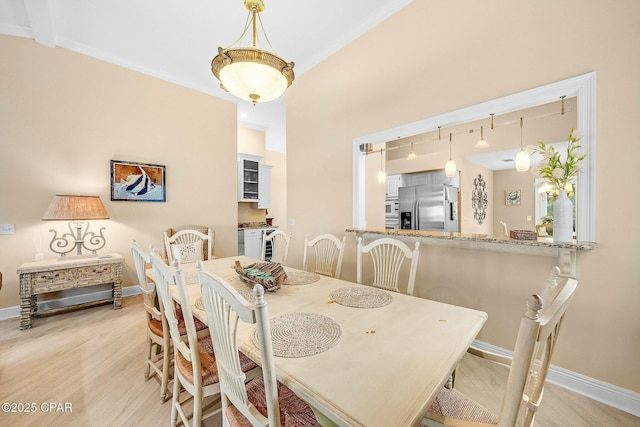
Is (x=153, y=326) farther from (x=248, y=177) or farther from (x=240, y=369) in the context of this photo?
(x=248, y=177)

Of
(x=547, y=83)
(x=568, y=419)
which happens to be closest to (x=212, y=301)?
(x=568, y=419)

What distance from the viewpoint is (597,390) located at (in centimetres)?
166

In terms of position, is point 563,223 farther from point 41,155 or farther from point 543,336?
point 41,155

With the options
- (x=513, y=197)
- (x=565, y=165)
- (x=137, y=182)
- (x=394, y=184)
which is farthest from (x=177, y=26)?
(x=513, y=197)

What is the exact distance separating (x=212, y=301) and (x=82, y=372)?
1.98 metres

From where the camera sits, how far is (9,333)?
2541mm

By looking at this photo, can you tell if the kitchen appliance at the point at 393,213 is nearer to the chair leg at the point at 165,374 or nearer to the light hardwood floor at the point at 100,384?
the light hardwood floor at the point at 100,384

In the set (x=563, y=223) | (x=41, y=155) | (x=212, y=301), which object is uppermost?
(x=41, y=155)

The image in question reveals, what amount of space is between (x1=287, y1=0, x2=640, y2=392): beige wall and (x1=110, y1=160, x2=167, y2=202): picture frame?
2.60 meters

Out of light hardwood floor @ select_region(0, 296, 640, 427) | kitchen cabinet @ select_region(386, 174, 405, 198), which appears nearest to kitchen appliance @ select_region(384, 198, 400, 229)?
kitchen cabinet @ select_region(386, 174, 405, 198)

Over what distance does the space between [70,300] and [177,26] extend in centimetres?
362

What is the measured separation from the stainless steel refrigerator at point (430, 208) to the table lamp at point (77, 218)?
16.3ft

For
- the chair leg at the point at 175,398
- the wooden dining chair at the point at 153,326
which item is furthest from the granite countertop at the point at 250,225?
the chair leg at the point at 175,398

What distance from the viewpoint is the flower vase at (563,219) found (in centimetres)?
174
